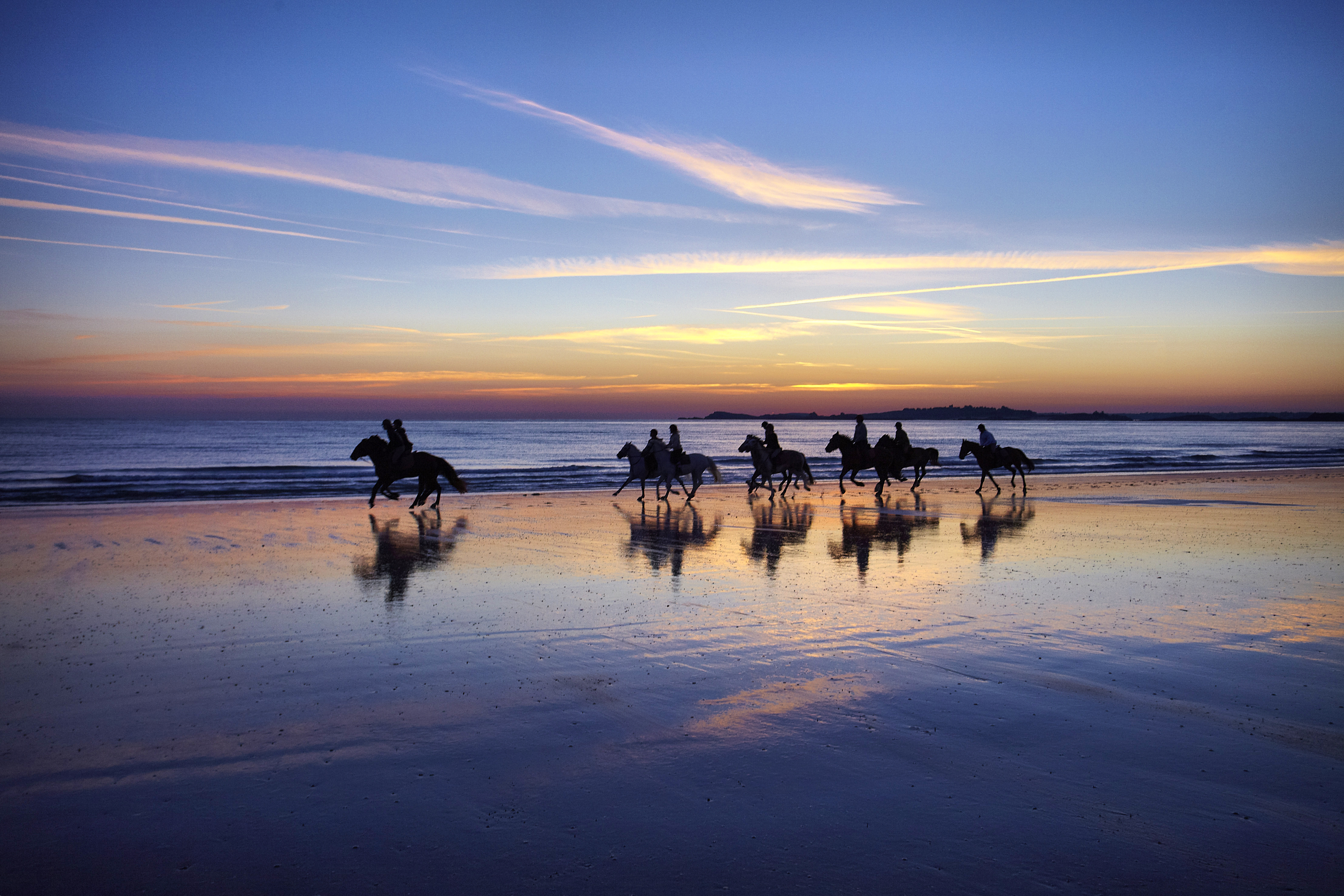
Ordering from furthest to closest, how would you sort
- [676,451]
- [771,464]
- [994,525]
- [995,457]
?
1. [995,457]
2. [771,464]
3. [676,451]
4. [994,525]

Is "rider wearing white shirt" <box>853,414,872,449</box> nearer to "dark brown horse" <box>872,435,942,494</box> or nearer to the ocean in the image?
"dark brown horse" <box>872,435,942,494</box>

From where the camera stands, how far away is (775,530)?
17.0 meters

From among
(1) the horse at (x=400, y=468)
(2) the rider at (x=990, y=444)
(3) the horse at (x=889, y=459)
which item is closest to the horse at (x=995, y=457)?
(2) the rider at (x=990, y=444)

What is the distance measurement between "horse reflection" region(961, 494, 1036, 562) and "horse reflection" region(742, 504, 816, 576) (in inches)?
121

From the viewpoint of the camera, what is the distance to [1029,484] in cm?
3184

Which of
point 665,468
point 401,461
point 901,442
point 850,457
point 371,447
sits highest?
point 371,447

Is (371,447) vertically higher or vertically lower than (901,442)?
higher

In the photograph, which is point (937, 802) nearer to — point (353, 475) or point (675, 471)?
point (675, 471)

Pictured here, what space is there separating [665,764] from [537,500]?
20093mm

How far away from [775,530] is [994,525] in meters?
4.75

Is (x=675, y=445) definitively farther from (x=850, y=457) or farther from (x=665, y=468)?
(x=850, y=457)

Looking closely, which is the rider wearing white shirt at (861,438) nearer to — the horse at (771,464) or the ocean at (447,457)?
the horse at (771,464)

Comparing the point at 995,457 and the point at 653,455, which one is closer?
the point at 653,455

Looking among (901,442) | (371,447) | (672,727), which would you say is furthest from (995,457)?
(672,727)
